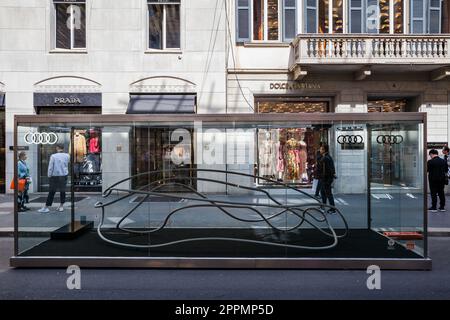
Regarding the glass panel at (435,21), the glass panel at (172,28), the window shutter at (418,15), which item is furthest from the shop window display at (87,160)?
the glass panel at (435,21)

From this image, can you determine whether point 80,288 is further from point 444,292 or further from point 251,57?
point 251,57

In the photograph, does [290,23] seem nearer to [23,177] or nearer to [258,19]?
[258,19]

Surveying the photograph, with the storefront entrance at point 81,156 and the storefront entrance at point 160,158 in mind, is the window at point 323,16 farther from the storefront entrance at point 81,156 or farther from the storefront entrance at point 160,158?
the storefront entrance at point 81,156

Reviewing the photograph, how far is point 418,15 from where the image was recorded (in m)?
17.0

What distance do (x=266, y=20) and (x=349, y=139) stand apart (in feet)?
36.8

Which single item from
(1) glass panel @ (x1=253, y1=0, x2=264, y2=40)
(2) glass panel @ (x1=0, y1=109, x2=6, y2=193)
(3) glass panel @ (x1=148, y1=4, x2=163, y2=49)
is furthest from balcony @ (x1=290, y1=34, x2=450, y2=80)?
(2) glass panel @ (x1=0, y1=109, x2=6, y2=193)

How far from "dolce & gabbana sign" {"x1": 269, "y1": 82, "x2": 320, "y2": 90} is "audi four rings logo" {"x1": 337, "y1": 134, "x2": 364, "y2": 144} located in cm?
981

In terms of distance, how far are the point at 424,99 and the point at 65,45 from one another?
578 inches

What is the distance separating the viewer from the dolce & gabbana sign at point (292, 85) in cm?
1681

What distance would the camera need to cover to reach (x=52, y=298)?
5207 millimetres

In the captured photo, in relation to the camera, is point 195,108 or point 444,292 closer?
point 444,292

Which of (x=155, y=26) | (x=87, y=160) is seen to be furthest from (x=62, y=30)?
(x=87, y=160)

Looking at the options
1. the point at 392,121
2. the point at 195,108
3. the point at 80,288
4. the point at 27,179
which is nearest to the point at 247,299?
the point at 80,288

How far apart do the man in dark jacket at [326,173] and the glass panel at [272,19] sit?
10976 millimetres
